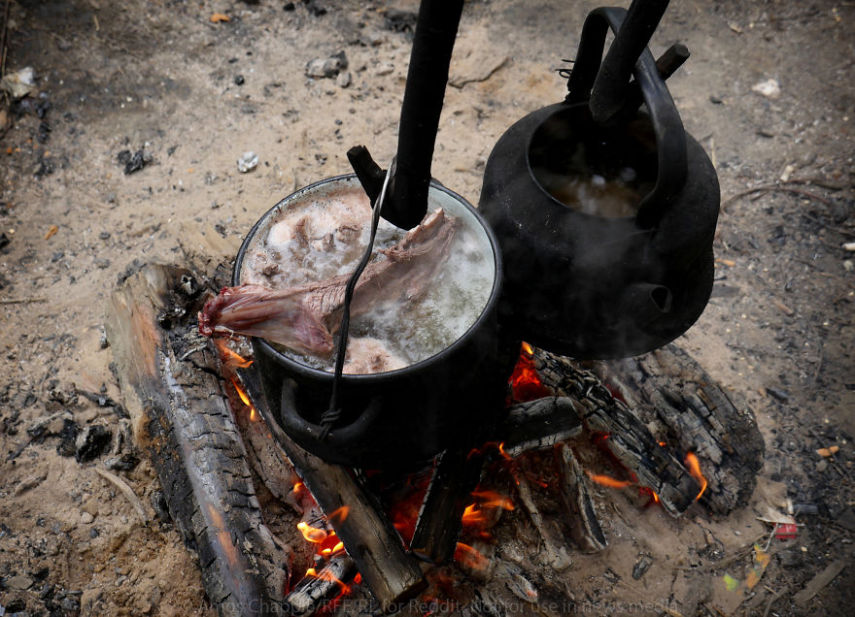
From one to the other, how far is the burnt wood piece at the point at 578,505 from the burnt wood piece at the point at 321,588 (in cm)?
117

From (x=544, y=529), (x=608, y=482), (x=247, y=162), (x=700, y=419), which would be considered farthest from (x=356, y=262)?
(x=247, y=162)

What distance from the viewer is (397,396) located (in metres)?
1.94

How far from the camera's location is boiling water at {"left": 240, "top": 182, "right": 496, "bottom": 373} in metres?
2.09

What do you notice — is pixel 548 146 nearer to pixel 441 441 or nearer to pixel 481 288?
pixel 481 288

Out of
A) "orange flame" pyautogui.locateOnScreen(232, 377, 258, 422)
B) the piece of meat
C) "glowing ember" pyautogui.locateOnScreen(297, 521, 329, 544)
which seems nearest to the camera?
the piece of meat

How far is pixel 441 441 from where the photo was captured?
2268mm

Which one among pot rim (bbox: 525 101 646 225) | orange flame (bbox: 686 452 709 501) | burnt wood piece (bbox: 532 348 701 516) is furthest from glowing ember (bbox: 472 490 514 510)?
pot rim (bbox: 525 101 646 225)

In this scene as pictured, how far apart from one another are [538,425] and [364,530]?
1.02m

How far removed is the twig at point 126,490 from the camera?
2.89 metres

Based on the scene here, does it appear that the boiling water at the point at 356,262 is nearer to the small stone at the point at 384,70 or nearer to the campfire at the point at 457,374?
the campfire at the point at 457,374

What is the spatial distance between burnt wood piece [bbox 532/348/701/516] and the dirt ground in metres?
0.22

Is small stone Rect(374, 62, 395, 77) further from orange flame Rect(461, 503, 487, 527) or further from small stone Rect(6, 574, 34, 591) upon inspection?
small stone Rect(6, 574, 34, 591)

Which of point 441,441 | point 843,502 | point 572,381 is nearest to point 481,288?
point 441,441

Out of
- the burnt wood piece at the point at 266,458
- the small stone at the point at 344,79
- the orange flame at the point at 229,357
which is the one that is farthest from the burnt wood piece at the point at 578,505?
the small stone at the point at 344,79
